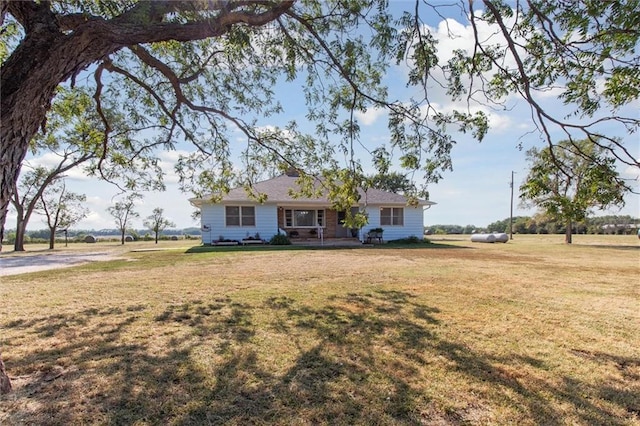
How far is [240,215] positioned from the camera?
63.2 ft

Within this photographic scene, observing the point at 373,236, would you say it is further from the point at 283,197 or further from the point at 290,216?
the point at 283,197

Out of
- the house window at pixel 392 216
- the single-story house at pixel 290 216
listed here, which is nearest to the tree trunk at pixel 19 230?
the single-story house at pixel 290 216

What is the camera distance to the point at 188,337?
381 cm

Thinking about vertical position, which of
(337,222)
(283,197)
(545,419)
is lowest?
(545,419)

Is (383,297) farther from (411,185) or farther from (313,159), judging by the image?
(313,159)

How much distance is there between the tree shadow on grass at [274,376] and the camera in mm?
2336

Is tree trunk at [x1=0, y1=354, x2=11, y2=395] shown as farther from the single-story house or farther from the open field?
the single-story house

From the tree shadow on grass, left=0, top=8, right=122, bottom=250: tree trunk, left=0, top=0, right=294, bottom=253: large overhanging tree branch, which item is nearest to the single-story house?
the tree shadow on grass

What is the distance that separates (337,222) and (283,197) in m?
4.67

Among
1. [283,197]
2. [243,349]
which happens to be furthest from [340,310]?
[283,197]

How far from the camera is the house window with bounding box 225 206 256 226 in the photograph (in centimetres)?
1912

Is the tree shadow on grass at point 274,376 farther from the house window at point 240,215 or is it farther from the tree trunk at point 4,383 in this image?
the house window at point 240,215

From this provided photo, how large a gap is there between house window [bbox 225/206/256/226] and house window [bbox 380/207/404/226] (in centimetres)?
835

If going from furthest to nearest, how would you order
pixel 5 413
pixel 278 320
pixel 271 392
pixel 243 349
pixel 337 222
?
pixel 337 222
pixel 278 320
pixel 243 349
pixel 271 392
pixel 5 413
